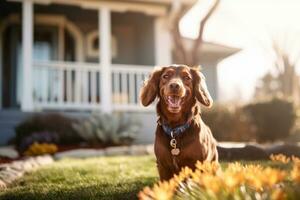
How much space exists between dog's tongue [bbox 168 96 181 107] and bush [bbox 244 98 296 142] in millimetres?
11221

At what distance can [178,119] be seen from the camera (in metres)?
4.57

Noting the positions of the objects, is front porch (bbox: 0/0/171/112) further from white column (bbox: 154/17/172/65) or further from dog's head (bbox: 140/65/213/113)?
dog's head (bbox: 140/65/213/113)

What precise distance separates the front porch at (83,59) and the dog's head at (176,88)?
28.6 feet

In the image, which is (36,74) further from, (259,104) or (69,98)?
(259,104)

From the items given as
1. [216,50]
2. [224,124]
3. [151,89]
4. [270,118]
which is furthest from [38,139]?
[216,50]

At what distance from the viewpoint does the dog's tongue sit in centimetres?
442

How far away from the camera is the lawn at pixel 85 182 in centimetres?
498

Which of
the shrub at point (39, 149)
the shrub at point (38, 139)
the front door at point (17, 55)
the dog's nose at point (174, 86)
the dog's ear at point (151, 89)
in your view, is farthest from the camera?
the front door at point (17, 55)

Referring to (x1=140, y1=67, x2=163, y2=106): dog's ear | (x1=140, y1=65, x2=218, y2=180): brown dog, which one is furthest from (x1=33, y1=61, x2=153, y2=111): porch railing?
(x1=140, y1=65, x2=218, y2=180): brown dog

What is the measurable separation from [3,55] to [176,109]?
489 inches

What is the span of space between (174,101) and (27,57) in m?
9.48

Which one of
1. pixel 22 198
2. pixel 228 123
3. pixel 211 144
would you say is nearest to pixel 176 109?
pixel 211 144

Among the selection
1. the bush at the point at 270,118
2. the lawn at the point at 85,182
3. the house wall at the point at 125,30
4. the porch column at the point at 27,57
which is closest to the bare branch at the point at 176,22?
the house wall at the point at 125,30

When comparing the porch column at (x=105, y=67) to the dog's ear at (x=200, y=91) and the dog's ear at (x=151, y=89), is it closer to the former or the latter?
the dog's ear at (x=151, y=89)
